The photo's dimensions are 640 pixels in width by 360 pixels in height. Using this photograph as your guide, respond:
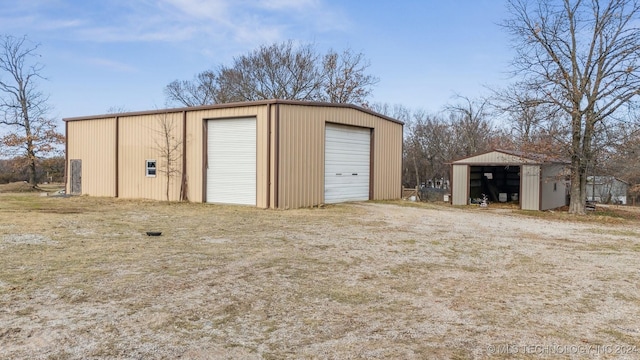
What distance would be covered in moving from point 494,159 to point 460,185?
2.13m

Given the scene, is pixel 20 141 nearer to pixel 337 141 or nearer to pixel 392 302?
pixel 337 141

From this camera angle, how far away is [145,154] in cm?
1752

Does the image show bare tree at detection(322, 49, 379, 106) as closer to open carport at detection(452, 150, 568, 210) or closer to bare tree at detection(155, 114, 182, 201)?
open carport at detection(452, 150, 568, 210)

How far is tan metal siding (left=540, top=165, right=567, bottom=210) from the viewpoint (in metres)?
18.0

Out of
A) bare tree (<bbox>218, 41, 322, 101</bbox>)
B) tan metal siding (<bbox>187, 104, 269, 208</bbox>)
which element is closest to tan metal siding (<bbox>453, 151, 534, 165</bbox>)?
tan metal siding (<bbox>187, 104, 269, 208</bbox>)

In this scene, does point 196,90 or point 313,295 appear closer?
point 313,295

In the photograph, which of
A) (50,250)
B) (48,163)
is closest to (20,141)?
(48,163)

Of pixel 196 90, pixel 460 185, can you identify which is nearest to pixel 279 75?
pixel 196 90

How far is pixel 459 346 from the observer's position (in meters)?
3.23

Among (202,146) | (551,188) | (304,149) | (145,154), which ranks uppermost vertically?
(202,146)

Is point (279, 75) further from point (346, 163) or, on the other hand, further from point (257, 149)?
point (257, 149)

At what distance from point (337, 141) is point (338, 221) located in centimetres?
543

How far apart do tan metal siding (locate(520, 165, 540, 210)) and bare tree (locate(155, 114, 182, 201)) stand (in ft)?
47.7

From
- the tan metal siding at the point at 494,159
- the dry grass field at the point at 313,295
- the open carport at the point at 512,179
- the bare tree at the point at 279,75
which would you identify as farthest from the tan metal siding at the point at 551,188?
the bare tree at the point at 279,75
